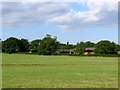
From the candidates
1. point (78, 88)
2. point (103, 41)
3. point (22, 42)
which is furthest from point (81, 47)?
point (78, 88)

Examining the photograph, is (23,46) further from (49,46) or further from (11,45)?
(49,46)

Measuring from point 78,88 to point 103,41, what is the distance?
157 metres

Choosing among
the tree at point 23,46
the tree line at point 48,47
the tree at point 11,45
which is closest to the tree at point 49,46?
the tree line at point 48,47

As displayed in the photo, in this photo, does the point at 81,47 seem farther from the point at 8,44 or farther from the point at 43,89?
the point at 43,89

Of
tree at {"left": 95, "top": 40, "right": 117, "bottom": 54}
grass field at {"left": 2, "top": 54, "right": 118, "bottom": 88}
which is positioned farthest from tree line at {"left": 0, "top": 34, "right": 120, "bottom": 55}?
grass field at {"left": 2, "top": 54, "right": 118, "bottom": 88}

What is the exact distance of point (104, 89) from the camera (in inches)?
669

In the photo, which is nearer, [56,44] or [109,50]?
[109,50]

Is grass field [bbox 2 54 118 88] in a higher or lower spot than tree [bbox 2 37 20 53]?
lower

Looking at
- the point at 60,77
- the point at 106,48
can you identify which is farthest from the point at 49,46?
the point at 60,77

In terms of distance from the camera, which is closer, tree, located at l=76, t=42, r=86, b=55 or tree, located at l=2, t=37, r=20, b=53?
tree, located at l=2, t=37, r=20, b=53

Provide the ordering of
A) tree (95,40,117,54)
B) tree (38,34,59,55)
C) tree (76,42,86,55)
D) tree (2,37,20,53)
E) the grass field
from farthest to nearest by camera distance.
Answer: tree (76,42,86,55), tree (2,37,20,53), tree (38,34,59,55), tree (95,40,117,54), the grass field

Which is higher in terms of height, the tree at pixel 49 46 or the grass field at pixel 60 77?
the tree at pixel 49 46

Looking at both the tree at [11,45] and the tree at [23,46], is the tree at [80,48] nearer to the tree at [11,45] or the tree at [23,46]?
the tree at [23,46]

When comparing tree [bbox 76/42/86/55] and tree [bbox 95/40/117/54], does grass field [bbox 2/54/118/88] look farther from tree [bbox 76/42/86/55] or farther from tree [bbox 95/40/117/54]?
tree [bbox 76/42/86/55]
